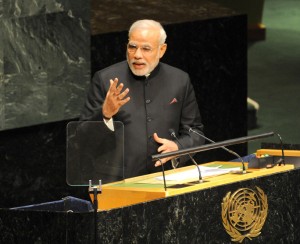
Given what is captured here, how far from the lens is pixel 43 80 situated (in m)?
7.81

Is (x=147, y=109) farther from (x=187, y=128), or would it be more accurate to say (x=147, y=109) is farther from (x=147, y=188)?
(x=147, y=188)

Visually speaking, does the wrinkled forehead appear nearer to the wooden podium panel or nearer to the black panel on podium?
the black panel on podium

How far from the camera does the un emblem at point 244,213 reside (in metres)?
5.16

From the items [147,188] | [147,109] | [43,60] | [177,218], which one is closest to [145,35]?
[147,109]

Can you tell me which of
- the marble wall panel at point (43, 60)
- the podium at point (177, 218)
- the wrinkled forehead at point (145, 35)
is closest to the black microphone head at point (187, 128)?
the podium at point (177, 218)

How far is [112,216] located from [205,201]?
0.54 metres

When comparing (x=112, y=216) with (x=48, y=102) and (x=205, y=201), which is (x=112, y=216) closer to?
(x=205, y=201)

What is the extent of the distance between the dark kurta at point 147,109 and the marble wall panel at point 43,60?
1.62m

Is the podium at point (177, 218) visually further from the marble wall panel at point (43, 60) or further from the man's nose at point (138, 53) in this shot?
the marble wall panel at point (43, 60)

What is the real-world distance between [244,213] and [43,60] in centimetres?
291

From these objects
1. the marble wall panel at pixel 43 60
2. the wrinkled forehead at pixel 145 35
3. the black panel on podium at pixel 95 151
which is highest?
the marble wall panel at pixel 43 60

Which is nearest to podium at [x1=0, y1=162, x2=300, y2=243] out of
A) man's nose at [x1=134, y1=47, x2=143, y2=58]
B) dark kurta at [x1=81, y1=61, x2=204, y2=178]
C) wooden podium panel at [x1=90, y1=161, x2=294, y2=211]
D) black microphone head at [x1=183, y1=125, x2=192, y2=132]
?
wooden podium panel at [x1=90, y1=161, x2=294, y2=211]

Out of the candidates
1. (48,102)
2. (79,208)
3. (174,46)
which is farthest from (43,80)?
(79,208)

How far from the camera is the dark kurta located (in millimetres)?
6000
